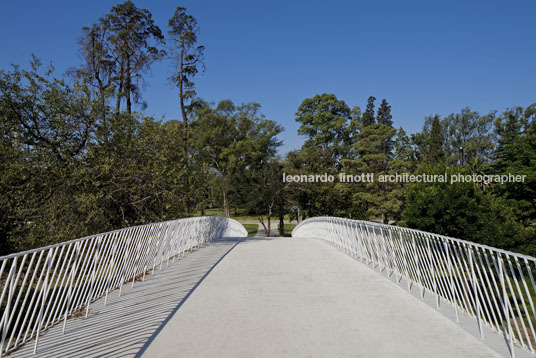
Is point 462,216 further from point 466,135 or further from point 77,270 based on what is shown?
point 466,135

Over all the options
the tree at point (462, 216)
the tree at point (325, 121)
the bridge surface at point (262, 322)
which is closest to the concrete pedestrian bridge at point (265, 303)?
the bridge surface at point (262, 322)

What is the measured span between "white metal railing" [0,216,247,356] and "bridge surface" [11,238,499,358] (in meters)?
0.26

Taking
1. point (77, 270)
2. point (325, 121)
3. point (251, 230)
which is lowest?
point (251, 230)

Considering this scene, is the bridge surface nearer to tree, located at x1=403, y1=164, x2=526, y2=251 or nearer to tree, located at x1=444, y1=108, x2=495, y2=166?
tree, located at x1=403, y1=164, x2=526, y2=251

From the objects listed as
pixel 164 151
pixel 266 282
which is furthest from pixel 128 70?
pixel 266 282

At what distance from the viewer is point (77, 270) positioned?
5105mm

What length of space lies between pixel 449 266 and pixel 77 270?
212 inches

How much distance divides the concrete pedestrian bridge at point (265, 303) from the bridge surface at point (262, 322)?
0.02 m

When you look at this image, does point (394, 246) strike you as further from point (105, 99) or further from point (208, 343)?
point (105, 99)

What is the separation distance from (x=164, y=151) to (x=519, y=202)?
2617 cm

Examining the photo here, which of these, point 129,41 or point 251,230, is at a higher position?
point 129,41

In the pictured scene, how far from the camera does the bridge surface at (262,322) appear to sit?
147 inches

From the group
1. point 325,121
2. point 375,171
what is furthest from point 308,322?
point 325,121

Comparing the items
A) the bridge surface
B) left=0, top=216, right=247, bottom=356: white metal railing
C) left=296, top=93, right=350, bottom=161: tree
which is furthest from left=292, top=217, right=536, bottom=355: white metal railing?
left=296, top=93, right=350, bottom=161: tree
